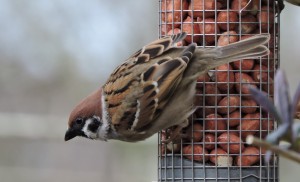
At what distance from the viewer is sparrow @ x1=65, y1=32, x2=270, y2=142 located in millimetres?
3350

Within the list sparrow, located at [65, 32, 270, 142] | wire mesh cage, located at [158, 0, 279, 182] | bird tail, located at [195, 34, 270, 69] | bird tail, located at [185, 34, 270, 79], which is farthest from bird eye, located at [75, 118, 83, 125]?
bird tail, located at [195, 34, 270, 69]

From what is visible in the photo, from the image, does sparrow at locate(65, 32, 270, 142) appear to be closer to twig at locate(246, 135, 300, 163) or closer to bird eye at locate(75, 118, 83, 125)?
bird eye at locate(75, 118, 83, 125)

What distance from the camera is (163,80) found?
3.35 meters

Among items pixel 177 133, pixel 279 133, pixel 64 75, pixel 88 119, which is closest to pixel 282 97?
pixel 279 133

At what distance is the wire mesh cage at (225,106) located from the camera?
3.42 metres

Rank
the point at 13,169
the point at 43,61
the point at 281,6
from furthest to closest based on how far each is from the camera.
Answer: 1. the point at 43,61
2. the point at 13,169
3. the point at 281,6

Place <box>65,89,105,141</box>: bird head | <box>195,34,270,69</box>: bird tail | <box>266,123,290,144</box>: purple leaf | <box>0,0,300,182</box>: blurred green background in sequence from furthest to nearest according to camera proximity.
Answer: <box>0,0,300,182</box>: blurred green background → <box>65,89,105,141</box>: bird head → <box>195,34,270,69</box>: bird tail → <box>266,123,290,144</box>: purple leaf

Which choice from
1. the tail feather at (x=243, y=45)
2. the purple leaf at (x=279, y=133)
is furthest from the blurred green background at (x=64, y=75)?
the purple leaf at (x=279, y=133)

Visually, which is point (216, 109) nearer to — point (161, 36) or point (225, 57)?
point (225, 57)

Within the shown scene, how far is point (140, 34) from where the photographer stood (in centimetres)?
801

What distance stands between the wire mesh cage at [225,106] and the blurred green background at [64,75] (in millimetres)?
3903

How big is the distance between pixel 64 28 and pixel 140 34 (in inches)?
36.7

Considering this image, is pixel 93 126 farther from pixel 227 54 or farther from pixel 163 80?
pixel 227 54

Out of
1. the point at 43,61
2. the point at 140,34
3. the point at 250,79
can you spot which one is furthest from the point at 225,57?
the point at 43,61
